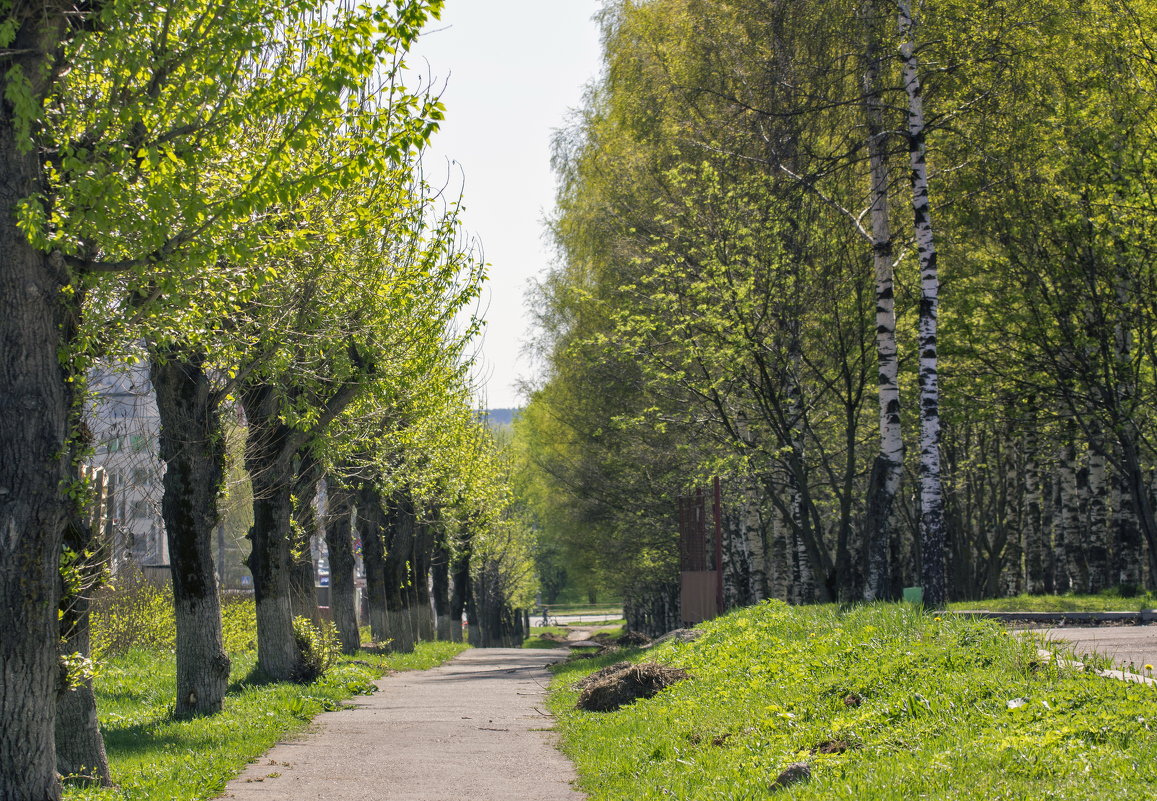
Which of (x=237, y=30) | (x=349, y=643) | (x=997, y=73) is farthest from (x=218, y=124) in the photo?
(x=349, y=643)

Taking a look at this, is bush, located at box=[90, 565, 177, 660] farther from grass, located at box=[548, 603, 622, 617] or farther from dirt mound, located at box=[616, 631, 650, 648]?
grass, located at box=[548, 603, 622, 617]

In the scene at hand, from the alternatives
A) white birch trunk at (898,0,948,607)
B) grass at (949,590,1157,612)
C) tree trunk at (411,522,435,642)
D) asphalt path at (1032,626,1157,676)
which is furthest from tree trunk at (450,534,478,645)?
asphalt path at (1032,626,1157,676)

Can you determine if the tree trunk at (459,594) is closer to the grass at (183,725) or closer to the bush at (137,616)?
the bush at (137,616)

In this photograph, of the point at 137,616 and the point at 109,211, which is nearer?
the point at 109,211

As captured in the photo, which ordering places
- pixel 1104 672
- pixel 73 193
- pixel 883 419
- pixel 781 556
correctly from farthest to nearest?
1. pixel 781 556
2. pixel 883 419
3. pixel 1104 672
4. pixel 73 193

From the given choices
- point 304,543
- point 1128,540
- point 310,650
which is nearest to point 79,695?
point 310,650

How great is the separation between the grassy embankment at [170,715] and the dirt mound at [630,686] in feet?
12.1

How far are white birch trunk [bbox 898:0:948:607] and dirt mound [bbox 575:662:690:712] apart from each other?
13.6 feet

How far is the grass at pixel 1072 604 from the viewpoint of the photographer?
1870 centimetres

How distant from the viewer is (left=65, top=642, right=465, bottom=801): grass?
9.48m

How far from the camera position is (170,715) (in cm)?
1380

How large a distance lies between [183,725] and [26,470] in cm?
629

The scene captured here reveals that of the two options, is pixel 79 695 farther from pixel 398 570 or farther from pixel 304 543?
pixel 398 570

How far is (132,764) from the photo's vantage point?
34.3ft
